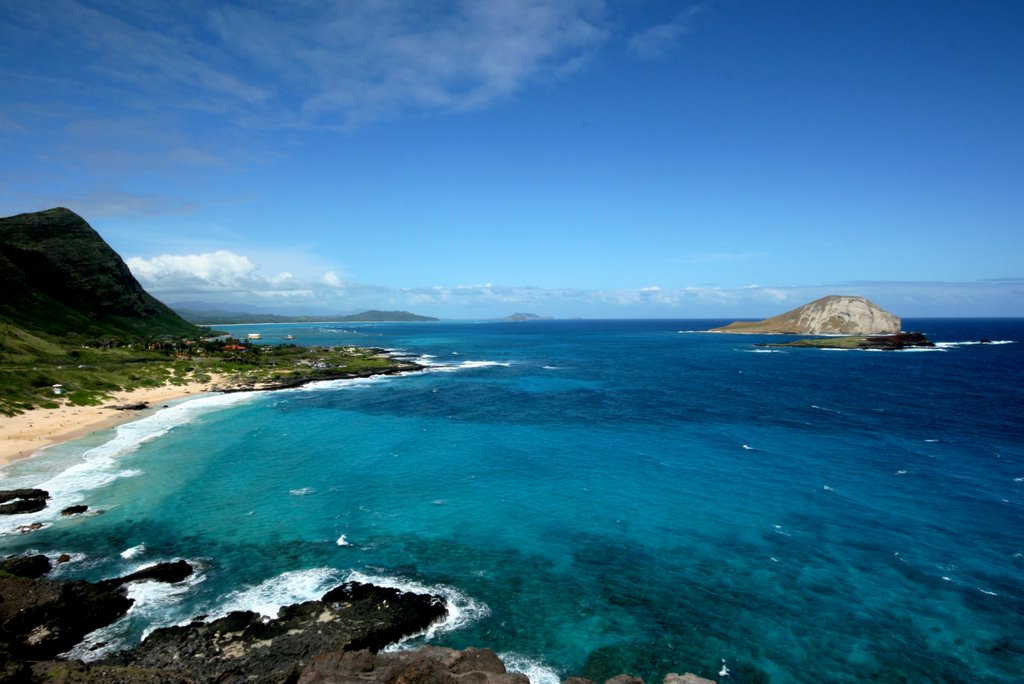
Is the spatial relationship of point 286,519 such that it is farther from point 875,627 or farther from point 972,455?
point 972,455

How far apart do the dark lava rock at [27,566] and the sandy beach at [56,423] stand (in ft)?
78.7

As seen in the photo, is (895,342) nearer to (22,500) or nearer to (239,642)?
(239,642)

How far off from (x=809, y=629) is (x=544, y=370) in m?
94.5

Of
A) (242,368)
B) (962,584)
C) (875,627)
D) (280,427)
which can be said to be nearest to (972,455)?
(962,584)

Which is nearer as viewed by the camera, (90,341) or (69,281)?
(90,341)

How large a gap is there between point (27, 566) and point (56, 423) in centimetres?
4041

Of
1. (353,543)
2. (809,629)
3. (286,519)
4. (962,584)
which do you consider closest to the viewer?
(809,629)

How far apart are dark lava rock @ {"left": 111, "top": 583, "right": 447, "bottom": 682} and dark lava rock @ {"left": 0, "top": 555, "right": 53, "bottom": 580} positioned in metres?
9.77

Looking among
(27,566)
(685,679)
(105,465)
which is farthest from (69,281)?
(685,679)

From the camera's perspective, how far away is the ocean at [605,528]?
2077 cm

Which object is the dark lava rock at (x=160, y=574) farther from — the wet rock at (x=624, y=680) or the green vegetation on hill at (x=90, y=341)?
the green vegetation on hill at (x=90, y=341)

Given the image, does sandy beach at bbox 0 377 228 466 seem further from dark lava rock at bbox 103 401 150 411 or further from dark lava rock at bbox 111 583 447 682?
dark lava rock at bbox 111 583 447 682

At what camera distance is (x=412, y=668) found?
15555mm

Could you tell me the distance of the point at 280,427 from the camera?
58656 mm
